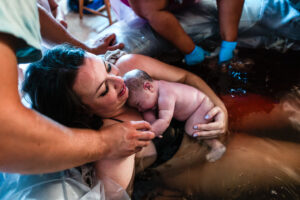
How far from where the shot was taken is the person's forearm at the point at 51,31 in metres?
1.74

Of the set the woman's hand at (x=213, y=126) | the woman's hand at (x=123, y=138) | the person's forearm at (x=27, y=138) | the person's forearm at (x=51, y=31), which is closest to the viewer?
the person's forearm at (x=27, y=138)

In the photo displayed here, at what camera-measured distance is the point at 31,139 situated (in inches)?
31.9

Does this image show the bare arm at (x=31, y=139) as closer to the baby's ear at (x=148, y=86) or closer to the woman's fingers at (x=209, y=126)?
the baby's ear at (x=148, y=86)

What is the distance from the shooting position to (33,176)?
122 centimetres

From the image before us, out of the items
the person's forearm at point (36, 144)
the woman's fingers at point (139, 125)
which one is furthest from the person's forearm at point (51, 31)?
the person's forearm at point (36, 144)

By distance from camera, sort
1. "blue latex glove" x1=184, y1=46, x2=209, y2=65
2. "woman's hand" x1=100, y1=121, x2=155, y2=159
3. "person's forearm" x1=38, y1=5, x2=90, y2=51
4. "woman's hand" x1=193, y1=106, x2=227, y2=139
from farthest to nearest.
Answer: "blue latex glove" x1=184, y1=46, x2=209, y2=65, "person's forearm" x1=38, y1=5, x2=90, y2=51, "woman's hand" x1=193, y1=106, x2=227, y2=139, "woman's hand" x1=100, y1=121, x2=155, y2=159

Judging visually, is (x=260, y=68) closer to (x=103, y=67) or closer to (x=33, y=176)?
(x=103, y=67)

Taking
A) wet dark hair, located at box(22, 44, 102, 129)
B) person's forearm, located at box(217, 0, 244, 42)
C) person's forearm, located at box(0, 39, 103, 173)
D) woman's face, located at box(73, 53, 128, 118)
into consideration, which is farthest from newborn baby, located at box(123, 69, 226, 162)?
person's forearm, located at box(217, 0, 244, 42)

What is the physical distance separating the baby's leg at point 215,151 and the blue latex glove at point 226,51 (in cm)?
87

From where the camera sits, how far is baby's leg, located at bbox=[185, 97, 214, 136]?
158 centimetres

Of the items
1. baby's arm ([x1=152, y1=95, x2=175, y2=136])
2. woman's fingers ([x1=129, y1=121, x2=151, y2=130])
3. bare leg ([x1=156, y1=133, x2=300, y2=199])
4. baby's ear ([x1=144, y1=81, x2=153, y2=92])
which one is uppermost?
woman's fingers ([x1=129, y1=121, x2=151, y2=130])

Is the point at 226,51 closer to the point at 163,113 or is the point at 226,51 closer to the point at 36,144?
the point at 163,113

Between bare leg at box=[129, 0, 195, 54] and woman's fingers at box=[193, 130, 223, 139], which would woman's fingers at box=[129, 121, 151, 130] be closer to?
woman's fingers at box=[193, 130, 223, 139]

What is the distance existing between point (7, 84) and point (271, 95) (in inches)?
66.2
